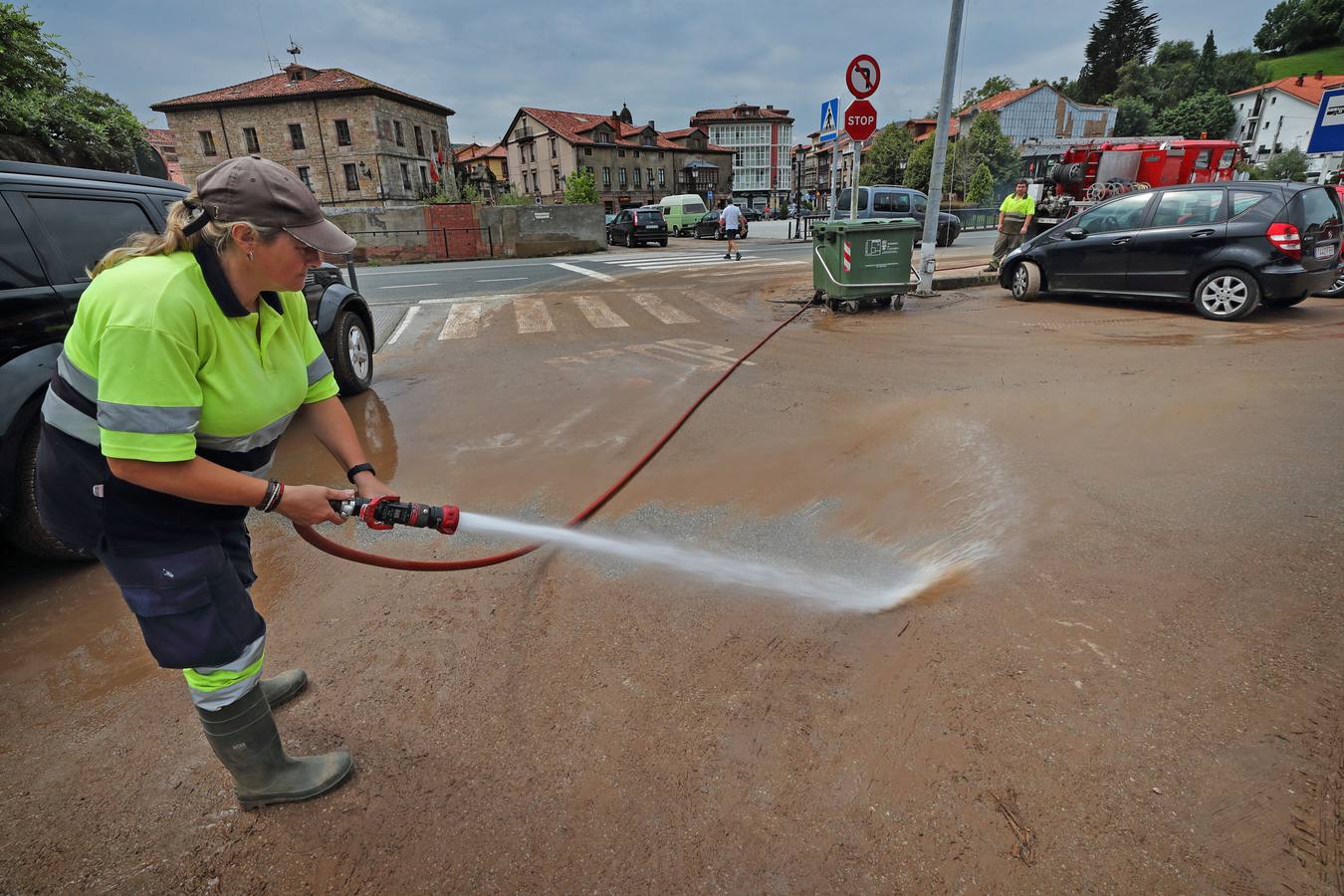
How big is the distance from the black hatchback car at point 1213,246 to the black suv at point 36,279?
1031cm

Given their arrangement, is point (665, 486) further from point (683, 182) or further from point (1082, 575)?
point (683, 182)

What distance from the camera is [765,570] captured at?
316cm

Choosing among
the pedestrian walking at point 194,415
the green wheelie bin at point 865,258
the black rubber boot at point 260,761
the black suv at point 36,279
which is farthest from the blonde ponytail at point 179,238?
the green wheelie bin at point 865,258

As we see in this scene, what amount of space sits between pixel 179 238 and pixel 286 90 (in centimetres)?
5533

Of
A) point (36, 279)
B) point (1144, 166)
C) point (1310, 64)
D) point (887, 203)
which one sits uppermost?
point (1310, 64)

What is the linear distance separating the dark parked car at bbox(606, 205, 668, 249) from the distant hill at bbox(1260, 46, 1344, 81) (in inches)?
3647

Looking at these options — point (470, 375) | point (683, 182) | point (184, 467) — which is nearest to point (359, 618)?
point (184, 467)

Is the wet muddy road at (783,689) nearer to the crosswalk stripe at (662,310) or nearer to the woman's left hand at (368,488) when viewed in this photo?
the woman's left hand at (368,488)

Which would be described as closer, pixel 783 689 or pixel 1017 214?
pixel 783 689

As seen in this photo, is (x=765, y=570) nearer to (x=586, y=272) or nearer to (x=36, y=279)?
(x=36, y=279)

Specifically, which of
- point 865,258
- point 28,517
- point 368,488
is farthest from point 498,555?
point 865,258

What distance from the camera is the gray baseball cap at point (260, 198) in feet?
5.06

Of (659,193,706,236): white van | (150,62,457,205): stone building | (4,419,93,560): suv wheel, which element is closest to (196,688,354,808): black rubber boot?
(4,419,93,560): suv wheel

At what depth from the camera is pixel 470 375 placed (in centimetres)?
712
